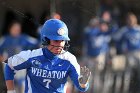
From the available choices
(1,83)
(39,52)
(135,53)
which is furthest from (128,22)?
(39,52)

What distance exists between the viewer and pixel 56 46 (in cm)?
694

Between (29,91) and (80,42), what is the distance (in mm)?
6950

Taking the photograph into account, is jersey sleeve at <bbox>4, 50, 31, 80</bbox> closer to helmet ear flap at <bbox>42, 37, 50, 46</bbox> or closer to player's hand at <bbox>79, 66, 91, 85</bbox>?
helmet ear flap at <bbox>42, 37, 50, 46</bbox>

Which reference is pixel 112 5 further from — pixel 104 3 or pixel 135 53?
pixel 135 53

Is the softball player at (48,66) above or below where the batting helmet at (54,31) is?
below

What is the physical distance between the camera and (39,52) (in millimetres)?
7160

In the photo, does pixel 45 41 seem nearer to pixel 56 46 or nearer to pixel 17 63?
pixel 56 46

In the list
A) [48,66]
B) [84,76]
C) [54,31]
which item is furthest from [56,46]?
[84,76]

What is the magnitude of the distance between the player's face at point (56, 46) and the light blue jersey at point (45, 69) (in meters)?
0.11

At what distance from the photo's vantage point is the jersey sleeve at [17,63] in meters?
7.10

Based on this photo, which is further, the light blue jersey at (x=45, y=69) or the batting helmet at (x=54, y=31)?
the light blue jersey at (x=45, y=69)

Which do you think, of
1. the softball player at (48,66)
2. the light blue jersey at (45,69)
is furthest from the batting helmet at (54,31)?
the light blue jersey at (45,69)

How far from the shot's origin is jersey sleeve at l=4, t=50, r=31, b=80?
7098 millimetres

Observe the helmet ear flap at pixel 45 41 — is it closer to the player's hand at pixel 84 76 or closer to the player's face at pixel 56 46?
the player's face at pixel 56 46
